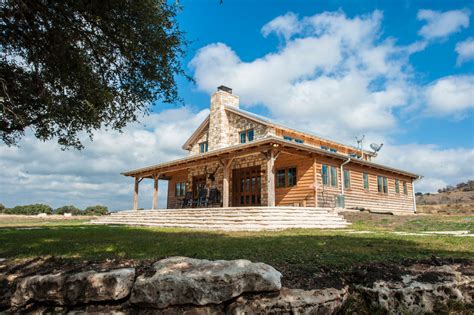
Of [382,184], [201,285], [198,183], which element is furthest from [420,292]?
[198,183]

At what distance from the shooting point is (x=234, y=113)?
71.7ft

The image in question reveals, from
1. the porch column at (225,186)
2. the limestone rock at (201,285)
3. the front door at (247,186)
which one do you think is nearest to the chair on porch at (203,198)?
the front door at (247,186)

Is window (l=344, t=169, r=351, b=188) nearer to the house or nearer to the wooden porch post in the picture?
the house

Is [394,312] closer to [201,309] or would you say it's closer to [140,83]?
[201,309]

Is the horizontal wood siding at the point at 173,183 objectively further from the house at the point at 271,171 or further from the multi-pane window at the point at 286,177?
the multi-pane window at the point at 286,177

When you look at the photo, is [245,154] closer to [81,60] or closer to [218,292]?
[81,60]

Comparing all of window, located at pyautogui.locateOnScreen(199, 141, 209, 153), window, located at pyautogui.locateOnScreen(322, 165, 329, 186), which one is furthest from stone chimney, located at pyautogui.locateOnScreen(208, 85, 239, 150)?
window, located at pyautogui.locateOnScreen(322, 165, 329, 186)

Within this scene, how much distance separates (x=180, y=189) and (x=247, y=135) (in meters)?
6.83

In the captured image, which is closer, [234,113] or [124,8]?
[124,8]

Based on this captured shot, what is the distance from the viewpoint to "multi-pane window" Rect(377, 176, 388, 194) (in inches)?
813

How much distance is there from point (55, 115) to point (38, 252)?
3.24 m

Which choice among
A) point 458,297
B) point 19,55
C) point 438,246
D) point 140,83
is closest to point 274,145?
point 140,83

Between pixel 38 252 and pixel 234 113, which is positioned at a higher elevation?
pixel 234 113

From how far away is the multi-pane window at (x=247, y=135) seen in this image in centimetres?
2058
